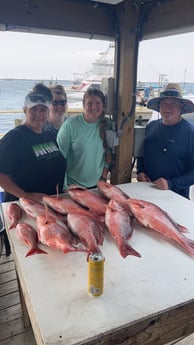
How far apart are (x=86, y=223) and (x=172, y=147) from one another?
116 centimetres

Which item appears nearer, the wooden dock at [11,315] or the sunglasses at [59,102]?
the wooden dock at [11,315]

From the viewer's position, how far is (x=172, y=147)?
202cm

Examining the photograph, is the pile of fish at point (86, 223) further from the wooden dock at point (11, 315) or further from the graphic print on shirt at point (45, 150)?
the wooden dock at point (11, 315)

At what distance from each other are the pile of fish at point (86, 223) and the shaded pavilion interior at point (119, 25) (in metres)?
0.85

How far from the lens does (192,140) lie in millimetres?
1990

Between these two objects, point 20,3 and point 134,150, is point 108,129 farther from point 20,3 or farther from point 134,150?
point 20,3

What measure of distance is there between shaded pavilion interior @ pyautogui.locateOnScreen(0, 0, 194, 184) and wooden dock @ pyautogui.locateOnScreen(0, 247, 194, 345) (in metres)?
1.23

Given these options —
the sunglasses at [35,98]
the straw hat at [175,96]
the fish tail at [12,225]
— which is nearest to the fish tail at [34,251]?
the fish tail at [12,225]

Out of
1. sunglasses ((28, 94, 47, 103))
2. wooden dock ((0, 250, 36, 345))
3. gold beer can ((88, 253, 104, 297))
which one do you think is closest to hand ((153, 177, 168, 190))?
sunglasses ((28, 94, 47, 103))

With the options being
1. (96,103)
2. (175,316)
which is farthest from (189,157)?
(175,316)

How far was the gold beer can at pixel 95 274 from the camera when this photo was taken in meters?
0.81

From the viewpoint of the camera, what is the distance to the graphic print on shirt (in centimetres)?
175

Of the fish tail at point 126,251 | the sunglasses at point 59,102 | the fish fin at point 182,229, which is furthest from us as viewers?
the sunglasses at point 59,102

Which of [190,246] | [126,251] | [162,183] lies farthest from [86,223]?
[162,183]
